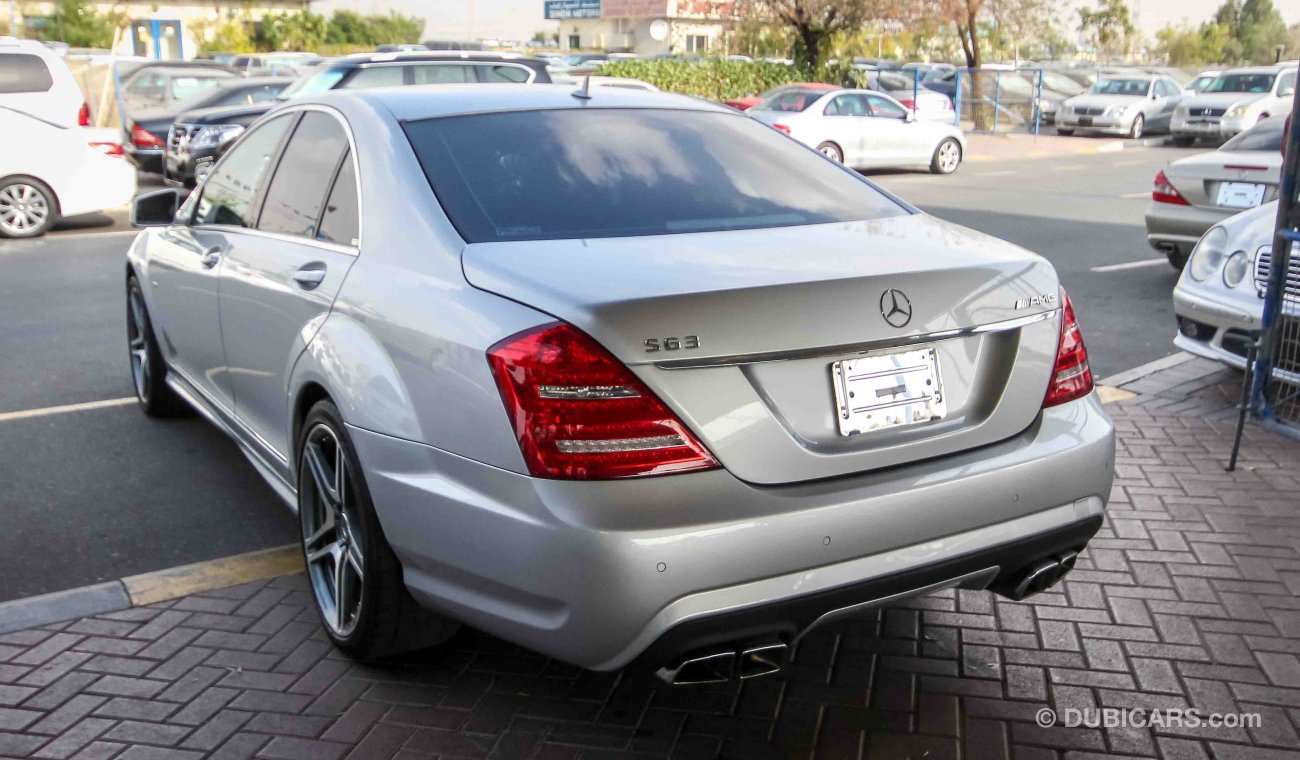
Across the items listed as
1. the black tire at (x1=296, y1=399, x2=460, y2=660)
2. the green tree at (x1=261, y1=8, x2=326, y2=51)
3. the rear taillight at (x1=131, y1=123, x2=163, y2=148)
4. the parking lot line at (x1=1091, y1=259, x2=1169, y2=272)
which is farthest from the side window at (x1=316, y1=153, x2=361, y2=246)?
the green tree at (x1=261, y1=8, x2=326, y2=51)

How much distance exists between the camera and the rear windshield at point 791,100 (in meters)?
19.2

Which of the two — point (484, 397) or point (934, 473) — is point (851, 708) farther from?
point (484, 397)

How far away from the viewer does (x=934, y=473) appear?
9.54ft

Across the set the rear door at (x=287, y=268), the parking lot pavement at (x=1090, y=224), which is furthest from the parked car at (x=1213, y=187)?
the rear door at (x=287, y=268)

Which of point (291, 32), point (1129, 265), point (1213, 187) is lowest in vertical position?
point (1129, 265)

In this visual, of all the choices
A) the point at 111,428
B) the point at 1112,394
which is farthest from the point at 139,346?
the point at 1112,394

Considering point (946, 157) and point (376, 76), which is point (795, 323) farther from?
point (946, 157)

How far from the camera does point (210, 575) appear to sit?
413 centimetres

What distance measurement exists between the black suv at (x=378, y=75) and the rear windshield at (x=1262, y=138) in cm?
671

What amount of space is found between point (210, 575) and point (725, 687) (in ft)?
6.04

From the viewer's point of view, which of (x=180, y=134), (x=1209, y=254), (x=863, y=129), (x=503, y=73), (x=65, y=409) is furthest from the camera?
(x=863, y=129)

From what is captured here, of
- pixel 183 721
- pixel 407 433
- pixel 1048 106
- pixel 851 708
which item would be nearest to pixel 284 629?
pixel 183 721

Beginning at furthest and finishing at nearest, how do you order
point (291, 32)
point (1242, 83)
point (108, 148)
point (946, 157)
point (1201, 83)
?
1. point (291, 32)
2. point (1201, 83)
3. point (1242, 83)
4. point (946, 157)
5. point (108, 148)

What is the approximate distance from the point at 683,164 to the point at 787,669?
60.6 inches
